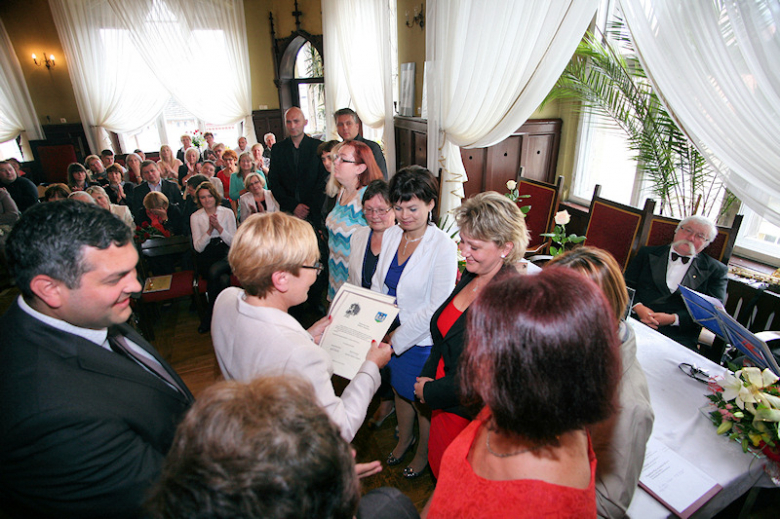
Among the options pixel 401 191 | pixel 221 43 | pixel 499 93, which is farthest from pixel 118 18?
pixel 401 191

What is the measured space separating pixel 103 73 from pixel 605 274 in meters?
11.5

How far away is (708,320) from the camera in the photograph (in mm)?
1917

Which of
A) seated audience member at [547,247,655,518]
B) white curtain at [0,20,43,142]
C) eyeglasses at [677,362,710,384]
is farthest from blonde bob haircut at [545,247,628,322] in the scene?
white curtain at [0,20,43,142]

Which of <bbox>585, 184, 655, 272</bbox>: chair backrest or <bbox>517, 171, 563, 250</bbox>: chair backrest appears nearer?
<bbox>585, 184, 655, 272</bbox>: chair backrest

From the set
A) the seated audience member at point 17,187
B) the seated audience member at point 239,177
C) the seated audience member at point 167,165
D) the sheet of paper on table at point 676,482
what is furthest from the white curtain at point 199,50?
the sheet of paper on table at point 676,482

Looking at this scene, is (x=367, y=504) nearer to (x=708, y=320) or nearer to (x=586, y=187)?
(x=708, y=320)

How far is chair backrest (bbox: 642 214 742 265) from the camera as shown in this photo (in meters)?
2.61

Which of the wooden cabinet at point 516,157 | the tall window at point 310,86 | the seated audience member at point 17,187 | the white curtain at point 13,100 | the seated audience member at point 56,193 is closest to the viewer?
the seated audience member at point 56,193

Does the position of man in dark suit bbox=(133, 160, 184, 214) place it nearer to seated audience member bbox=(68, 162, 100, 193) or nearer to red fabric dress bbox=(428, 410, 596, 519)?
seated audience member bbox=(68, 162, 100, 193)

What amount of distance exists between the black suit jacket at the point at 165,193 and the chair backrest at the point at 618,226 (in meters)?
5.12

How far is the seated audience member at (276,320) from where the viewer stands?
3.92ft

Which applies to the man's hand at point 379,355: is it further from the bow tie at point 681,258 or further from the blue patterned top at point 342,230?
the bow tie at point 681,258

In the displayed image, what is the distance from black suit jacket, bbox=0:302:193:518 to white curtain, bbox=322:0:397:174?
562 centimetres

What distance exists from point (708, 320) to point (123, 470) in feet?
8.09
